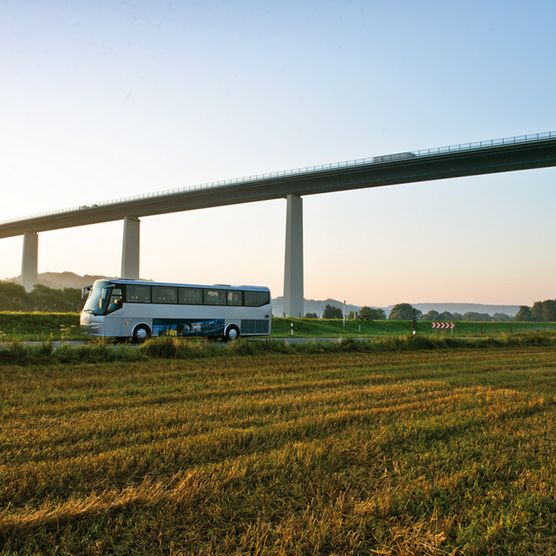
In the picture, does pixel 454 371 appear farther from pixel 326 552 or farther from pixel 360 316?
pixel 360 316

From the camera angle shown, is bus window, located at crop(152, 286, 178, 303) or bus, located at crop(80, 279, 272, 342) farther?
bus window, located at crop(152, 286, 178, 303)

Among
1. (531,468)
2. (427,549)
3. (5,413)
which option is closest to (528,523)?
(427,549)

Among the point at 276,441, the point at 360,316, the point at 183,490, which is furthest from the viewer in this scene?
the point at 360,316

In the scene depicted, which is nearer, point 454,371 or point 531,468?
point 531,468

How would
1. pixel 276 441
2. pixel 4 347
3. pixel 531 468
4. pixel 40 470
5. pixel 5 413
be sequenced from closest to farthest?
1. pixel 40 470
2. pixel 531 468
3. pixel 276 441
4. pixel 5 413
5. pixel 4 347

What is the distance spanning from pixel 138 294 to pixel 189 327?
135 inches

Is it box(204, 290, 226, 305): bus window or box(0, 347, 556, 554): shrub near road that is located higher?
box(204, 290, 226, 305): bus window

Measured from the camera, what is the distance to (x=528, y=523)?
4.02 metres

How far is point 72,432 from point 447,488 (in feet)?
14.7

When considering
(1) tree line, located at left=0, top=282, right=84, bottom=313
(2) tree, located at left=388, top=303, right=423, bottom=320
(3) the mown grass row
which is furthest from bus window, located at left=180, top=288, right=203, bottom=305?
(2) tree, located at left=388, top=303, right=423, bottom=320

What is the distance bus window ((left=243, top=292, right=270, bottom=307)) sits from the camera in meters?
30.1

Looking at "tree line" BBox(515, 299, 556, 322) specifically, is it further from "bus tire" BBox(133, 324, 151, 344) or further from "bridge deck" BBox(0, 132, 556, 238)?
"bus tire" BBox(133, 324, 151, 344)

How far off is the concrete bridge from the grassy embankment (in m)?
11.6

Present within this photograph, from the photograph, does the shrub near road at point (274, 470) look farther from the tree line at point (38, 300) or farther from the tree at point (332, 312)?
the tree at point (332, 312)
